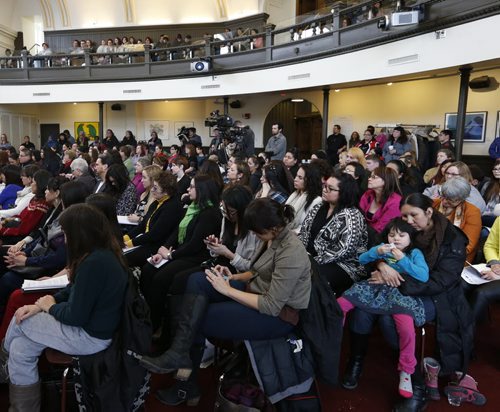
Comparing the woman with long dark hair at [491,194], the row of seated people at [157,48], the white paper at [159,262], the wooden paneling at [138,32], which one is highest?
the wooden paneling at [138,32]

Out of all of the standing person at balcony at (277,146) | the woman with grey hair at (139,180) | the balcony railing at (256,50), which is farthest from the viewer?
the standing person at balcony at (277,146)

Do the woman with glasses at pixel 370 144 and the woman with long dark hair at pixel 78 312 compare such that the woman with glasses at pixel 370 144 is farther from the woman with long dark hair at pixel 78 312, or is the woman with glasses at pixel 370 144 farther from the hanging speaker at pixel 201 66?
the woman with long dark hair at pixel 78 312

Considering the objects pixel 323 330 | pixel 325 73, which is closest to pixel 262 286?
pixel 323 330

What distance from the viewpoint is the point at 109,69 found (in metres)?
13.0

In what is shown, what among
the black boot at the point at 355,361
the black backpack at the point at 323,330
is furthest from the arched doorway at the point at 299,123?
the black backpack at the point at 323,330

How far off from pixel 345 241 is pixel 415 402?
98 centimetres

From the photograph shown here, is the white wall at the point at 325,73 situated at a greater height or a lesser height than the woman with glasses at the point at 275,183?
greater

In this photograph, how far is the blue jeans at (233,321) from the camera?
1.97 metres

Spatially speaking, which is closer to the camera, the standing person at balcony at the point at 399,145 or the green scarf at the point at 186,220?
the green scarf at the point at 186,220

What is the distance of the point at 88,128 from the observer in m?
15.9

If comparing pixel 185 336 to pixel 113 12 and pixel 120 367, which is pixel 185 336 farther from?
pixel 113 12

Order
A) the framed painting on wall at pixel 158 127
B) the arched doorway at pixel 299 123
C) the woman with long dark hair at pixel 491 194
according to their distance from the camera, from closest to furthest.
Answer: the woman with long dark hair at pixel 491 194 < the arched doorway at pixel 299 123 < the framed painting on wall at pixel 158 127

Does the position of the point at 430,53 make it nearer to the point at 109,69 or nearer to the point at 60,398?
the point at 60,398

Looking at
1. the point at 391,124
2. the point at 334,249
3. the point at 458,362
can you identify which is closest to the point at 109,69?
the point at 391,124
